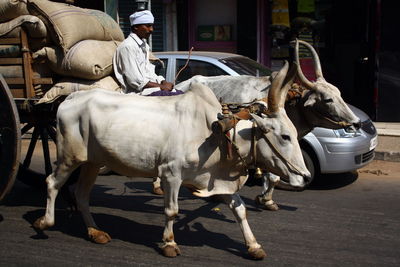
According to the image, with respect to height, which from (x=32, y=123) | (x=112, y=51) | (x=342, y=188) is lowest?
(x=342, y=188)

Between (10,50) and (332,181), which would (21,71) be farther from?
(332,181)

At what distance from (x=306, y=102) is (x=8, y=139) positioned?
2.95 metres

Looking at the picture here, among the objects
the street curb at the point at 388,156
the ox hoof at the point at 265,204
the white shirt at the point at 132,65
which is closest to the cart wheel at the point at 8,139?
the white shirt at the point at 132,65

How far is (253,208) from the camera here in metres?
6.42

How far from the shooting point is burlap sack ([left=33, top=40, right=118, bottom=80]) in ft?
18.6

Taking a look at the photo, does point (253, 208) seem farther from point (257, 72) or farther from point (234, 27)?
point (234, 27)

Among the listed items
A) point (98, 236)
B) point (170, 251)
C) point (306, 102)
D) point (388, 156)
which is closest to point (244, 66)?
point (306, 102)

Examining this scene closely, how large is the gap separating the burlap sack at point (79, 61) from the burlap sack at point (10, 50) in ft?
0.60

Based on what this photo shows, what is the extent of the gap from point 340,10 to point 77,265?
8.74m

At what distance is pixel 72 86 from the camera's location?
576 cm

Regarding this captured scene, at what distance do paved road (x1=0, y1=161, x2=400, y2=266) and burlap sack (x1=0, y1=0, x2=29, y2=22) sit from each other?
2.13m

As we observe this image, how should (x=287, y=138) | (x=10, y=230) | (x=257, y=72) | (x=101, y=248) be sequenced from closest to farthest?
1. (x=287, y=138)
2. (x=101, y=248)
3. (x=10, y=230)
4. (x=257, y=72)

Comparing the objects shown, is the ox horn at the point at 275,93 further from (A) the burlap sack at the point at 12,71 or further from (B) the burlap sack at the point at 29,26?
(A) the burlap sack at the point at 12,71

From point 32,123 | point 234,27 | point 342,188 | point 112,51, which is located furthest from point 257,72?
point 234,27
